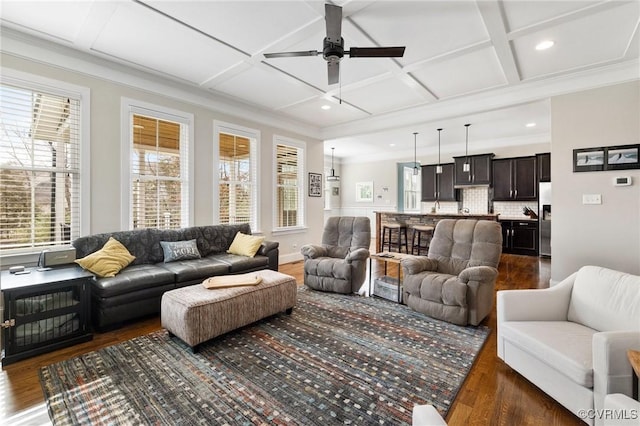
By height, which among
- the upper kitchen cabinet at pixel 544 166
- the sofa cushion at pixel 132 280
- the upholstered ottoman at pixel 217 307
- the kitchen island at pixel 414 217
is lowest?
the upholstered ottoman at pixel 217 307

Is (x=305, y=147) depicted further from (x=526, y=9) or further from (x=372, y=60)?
(x=526, y=9)

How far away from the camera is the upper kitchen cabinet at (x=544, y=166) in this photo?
22.0 feet

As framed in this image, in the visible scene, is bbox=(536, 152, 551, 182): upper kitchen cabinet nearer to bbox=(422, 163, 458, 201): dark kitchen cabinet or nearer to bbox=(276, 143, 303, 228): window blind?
bbox=(422, 163, 458, 201): dark kitchen cabinet

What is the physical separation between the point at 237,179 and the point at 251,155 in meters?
0.55

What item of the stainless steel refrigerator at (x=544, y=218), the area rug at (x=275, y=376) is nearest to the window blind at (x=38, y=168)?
the area rug at (x=275, y=376)

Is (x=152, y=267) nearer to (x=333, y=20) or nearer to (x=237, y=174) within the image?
(x=237, y=174)

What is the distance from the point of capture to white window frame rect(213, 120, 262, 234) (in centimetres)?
479

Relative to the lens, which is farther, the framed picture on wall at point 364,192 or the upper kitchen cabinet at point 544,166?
the framed picture on wall at point 364,192

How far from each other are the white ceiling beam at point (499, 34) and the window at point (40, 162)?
4399mm

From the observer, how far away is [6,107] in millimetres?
2939

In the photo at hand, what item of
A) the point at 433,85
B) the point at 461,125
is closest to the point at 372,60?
the point at 433,85

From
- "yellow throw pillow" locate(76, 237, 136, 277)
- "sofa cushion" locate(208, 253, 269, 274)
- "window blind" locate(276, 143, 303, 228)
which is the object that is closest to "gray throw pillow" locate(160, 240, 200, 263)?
"sofa cushion" locate(208, 253, 269, 274)

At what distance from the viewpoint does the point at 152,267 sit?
3.39 metres

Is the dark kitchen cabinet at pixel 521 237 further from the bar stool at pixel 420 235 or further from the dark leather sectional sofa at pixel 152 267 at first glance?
the dark leather sectional sofa at pixel 152 267
